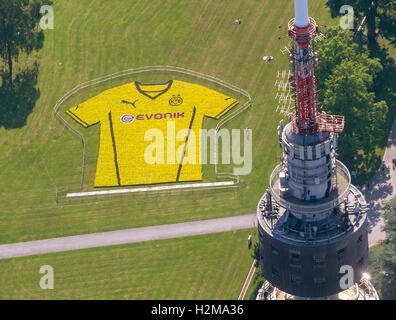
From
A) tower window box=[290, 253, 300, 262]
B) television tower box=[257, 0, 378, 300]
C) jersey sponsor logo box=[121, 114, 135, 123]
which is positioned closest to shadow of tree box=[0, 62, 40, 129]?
jersey sponsor logo box=[121, 114, 135, 123]

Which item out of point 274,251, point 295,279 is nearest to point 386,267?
point 295,279

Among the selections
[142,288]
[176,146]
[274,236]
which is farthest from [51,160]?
[274,236]

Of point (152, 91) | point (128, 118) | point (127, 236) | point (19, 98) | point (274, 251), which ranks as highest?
point (152, 91)

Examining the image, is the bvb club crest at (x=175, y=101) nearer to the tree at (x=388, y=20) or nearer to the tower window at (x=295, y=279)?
the tree at (x=388, y=20)

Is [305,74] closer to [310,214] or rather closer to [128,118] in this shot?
[310,214]

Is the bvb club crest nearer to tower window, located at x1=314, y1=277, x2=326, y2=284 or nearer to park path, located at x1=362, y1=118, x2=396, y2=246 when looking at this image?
park path, located at x1=362, y1=118, x2=396, y2=246

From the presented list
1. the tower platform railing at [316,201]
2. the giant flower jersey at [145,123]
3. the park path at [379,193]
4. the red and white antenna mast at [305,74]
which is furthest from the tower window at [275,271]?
the giant flower jersey at [145,123]
